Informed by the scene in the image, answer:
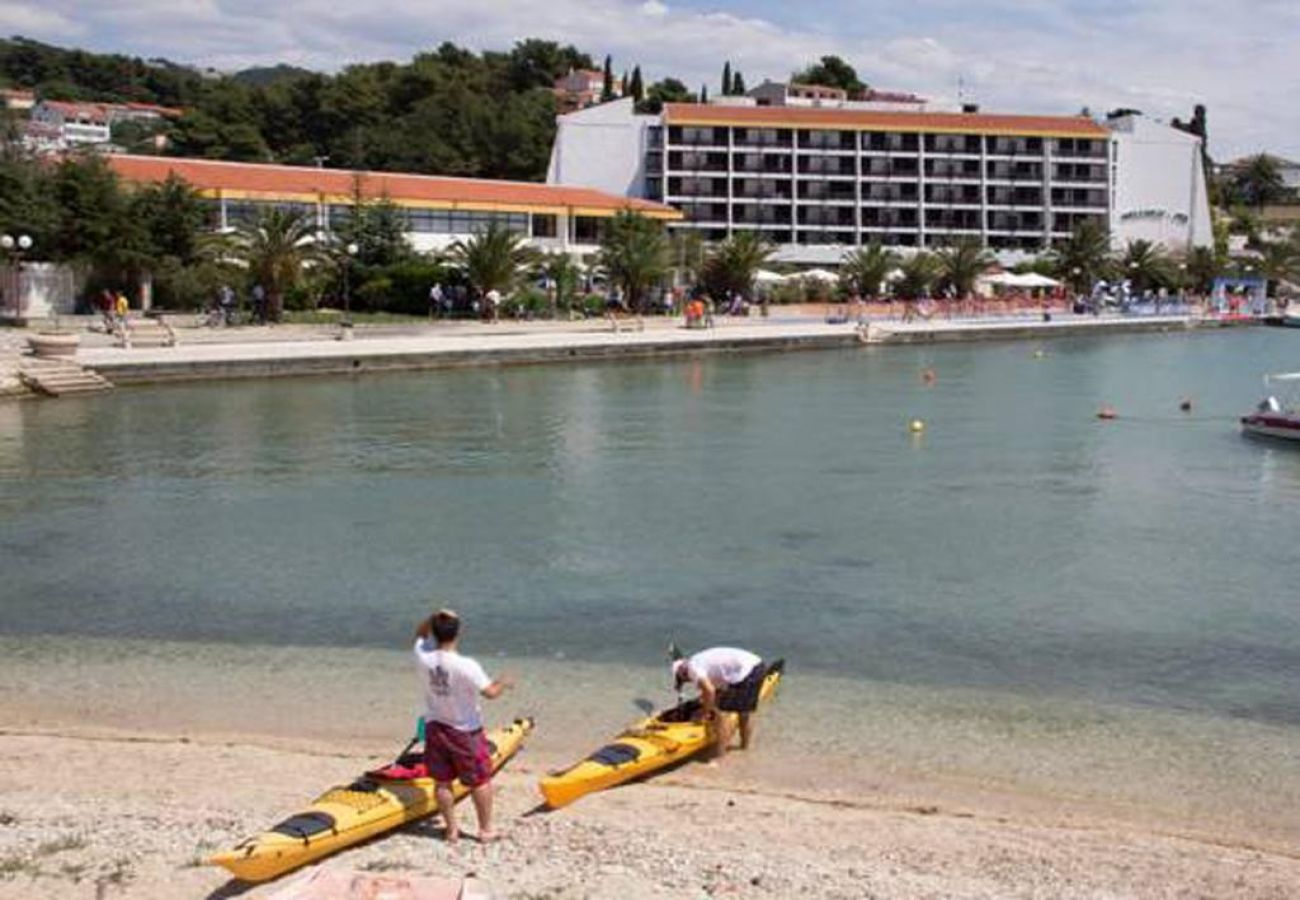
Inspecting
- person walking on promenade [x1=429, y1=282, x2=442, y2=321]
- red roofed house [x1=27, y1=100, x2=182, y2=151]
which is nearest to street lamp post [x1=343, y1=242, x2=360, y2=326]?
person walking on promenade [x1=429, y1=282, x2=442, y2=321]

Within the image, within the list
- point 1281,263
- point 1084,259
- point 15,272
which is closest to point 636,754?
point 15,272

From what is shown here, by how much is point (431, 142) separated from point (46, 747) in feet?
315

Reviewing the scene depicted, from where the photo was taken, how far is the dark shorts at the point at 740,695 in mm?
10750

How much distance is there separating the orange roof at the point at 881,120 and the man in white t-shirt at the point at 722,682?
92.4 m

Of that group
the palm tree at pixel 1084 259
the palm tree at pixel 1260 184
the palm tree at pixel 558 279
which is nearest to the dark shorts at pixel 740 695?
the palm tree at pixel 558 279

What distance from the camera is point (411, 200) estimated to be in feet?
202

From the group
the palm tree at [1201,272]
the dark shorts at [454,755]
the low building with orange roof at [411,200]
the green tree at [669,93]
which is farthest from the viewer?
the green tree at [669,93]

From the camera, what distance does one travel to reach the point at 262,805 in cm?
949

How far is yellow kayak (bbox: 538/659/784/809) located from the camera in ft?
31.9

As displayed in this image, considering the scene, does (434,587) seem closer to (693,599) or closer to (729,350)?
(693,599)

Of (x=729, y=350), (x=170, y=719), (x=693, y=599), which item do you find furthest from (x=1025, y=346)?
(x=170, y=719)

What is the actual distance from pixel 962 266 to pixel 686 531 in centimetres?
6001

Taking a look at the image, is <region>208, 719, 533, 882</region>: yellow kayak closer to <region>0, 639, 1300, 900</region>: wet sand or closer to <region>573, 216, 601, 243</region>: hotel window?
<region>0, 639, 1300, 900</region>: wet sand

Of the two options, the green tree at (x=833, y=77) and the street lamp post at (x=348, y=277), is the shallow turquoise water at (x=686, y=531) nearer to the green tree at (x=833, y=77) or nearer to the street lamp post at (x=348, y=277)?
the street lamp post at (x=348, y=277)
